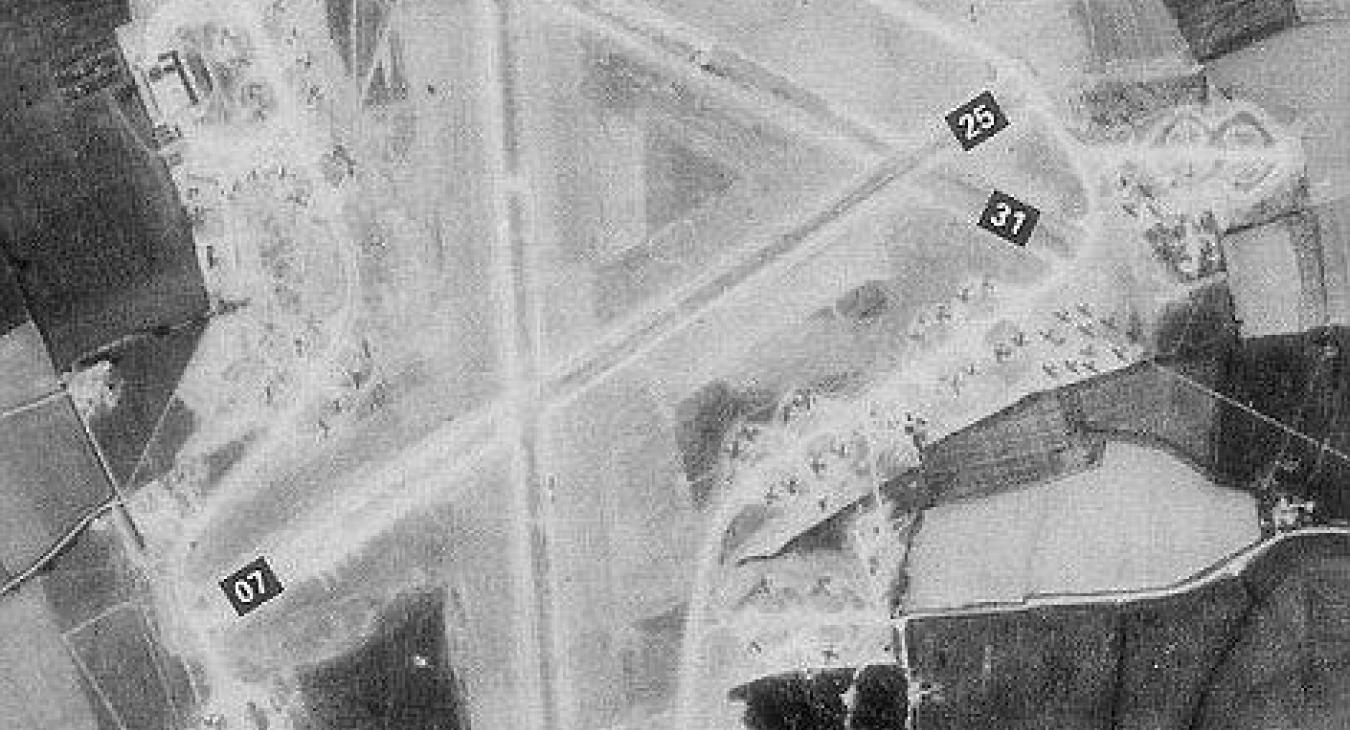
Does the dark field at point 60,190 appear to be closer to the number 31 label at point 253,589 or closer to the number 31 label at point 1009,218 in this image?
the number 31 label at point 253,589

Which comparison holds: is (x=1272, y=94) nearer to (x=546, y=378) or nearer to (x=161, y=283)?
(x=546, y=378)

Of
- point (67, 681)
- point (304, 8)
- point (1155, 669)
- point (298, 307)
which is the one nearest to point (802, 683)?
point (1155, 669)

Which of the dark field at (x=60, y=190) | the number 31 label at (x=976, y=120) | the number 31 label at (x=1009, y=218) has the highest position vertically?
the dark field at (x=60, y=190)

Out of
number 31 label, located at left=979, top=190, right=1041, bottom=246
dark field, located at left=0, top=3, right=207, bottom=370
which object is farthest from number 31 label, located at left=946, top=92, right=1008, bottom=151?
dark field, located at left=0, top=3, right=207, bottom=370

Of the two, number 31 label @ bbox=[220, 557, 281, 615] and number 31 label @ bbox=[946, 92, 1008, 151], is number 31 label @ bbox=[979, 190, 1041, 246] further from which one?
number 31 label @ bbox=[220, 557, 281, 615]

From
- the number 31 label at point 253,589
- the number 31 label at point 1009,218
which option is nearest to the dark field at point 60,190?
the number 31 label at point 253,589
